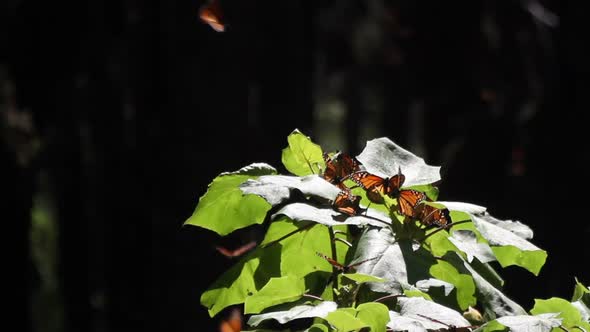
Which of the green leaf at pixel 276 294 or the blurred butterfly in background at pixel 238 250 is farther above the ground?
the green leaf at pixel 276 294

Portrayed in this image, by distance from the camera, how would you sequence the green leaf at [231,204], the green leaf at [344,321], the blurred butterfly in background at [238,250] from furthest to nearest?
the blurred butterfly in background at [238,250], the green leaf at [231,204], the green leaf at [344,321]

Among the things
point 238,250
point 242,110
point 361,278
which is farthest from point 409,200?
point 242,110

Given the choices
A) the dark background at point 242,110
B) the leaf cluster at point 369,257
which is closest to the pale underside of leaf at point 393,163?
the leaf cluster at point 369,257

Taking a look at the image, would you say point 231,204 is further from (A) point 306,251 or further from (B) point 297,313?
(B) point 297,313

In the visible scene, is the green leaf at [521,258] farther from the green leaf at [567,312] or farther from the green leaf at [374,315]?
the green leaf at [374,315]

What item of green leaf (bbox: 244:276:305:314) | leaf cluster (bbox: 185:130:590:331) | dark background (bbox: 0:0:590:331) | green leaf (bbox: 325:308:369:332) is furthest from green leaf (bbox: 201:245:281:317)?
dark background (bbox: 0:0:590:331)

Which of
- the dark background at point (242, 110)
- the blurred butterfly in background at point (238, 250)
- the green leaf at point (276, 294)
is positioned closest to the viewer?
the green leaf at point (276, 294)

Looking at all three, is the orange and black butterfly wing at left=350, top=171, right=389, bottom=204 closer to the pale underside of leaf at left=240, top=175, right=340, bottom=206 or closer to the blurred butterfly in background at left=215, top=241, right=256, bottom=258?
the pale underside of leaf at left=240, top=175, right=340, bottom=206
